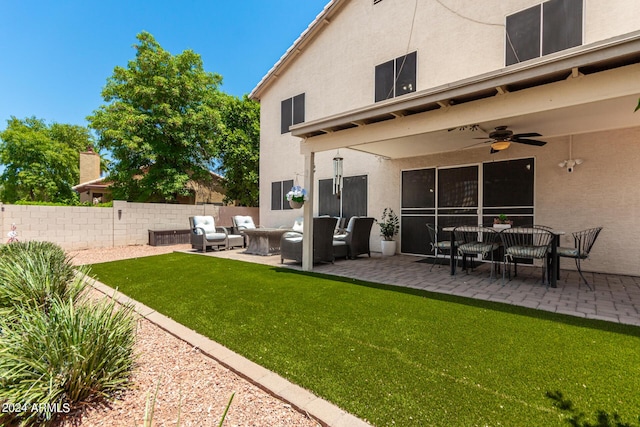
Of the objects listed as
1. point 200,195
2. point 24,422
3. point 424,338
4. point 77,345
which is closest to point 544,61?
point 424,338

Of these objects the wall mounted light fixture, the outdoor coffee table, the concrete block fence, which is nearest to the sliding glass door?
the wall mounted light fixture

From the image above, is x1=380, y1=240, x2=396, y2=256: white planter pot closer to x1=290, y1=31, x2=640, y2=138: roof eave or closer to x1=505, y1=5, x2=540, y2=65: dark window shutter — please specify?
x1=290, y1=31, x2=640, y2=138: roof eave

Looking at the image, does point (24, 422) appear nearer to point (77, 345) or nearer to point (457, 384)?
point (77, 345)

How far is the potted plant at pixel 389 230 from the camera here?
7.82 m

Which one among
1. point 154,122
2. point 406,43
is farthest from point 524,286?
point 154,122

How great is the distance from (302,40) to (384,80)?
143 inches

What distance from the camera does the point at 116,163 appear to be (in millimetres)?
13289

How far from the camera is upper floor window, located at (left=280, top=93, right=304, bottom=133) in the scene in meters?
10.1

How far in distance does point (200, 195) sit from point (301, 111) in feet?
32.8

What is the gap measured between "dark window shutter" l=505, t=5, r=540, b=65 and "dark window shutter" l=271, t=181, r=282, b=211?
7.46 meters

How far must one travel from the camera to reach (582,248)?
5.43m

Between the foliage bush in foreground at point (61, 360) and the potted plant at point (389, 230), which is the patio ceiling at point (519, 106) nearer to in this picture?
the potted plant at point (389, 230)

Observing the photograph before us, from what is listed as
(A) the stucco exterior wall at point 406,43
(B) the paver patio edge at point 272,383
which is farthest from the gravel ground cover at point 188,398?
(A) the stucco exterior wall at point 406,43

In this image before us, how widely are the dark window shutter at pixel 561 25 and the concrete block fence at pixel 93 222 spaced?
1127 centimetres
